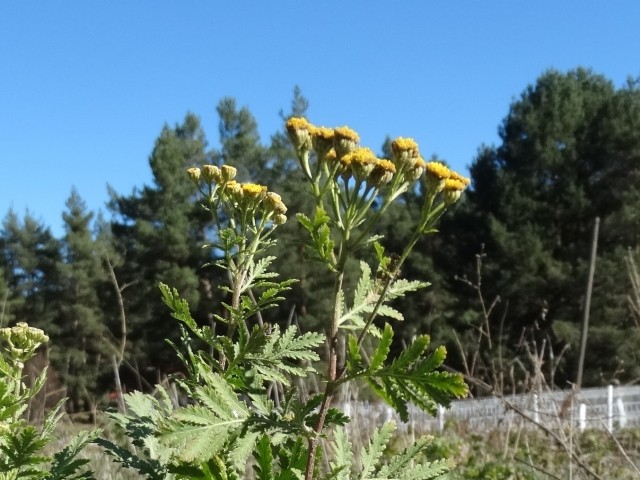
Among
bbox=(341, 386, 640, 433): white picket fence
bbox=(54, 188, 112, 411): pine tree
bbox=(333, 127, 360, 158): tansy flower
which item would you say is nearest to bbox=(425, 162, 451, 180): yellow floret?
bbox=(333, 127, 360, 158): tansy flower

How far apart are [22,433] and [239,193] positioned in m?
0.65

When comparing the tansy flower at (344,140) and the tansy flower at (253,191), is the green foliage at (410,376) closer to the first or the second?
the tansy flower at (344,140)

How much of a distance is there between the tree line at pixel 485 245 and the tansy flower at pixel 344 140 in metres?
16.8

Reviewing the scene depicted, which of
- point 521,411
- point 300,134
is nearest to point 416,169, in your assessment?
point 300,134

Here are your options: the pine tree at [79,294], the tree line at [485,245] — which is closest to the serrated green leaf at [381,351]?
the tree line at [485,245]

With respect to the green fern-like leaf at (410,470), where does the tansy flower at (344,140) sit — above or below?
above

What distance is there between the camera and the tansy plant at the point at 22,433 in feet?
4.33

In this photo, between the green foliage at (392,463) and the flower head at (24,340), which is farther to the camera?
the flower head at (24,340)

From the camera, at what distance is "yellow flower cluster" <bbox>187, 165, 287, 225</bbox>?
1661mm

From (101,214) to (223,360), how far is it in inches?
1190

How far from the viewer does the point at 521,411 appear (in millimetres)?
2865

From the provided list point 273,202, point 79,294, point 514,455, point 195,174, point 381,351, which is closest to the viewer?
point 381,351

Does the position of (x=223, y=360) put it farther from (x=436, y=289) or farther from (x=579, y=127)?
(x=579, y=127)

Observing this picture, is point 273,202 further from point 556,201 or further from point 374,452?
point 556,201
